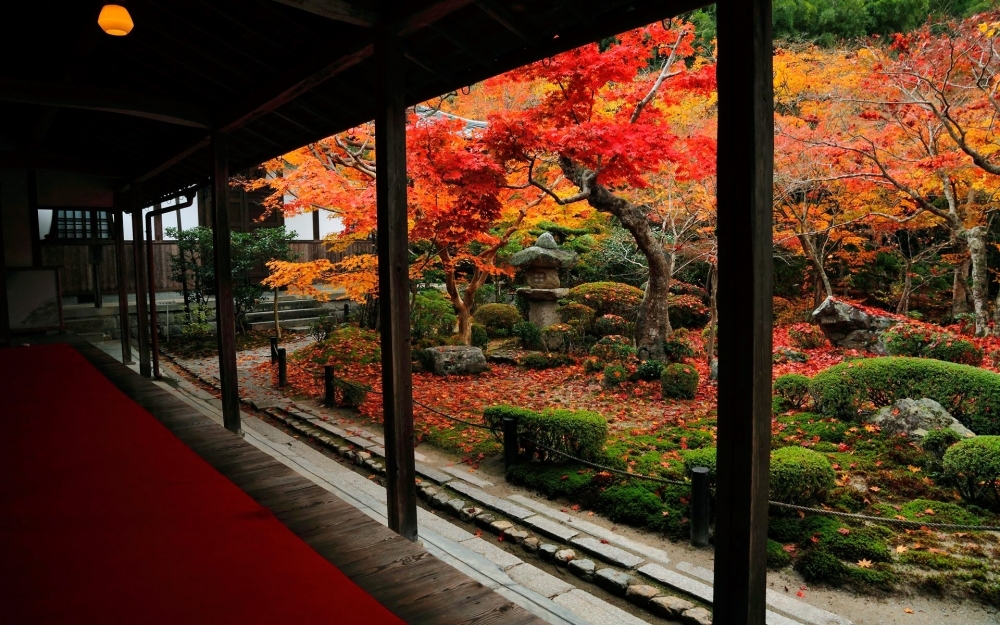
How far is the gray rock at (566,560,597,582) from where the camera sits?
458 cm

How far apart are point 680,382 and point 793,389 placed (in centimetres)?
174

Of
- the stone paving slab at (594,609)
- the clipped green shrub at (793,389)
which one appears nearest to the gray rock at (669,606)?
the stone paving slab at (594,609)

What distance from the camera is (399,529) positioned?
390 cm

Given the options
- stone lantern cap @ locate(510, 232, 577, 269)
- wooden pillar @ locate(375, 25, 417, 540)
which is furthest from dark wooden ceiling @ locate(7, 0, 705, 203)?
stone lantern cap @ locate(510, 232, 577, 269)

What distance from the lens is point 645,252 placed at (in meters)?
10.7

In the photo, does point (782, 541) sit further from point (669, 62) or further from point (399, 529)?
point (669, 62)

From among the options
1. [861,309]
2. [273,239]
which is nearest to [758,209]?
[861,309]

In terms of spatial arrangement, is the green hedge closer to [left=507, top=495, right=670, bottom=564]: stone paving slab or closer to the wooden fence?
[left=507, top=495, right=670, bottom=564]: stone paving slab

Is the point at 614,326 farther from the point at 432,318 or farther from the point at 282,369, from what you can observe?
the point at 282,369

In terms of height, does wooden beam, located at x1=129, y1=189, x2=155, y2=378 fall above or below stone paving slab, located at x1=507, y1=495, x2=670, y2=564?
above

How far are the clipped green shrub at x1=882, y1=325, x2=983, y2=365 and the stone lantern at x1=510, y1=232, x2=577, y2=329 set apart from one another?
674 centimetres

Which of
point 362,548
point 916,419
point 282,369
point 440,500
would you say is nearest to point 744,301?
point 362,548

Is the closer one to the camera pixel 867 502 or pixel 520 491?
pixel 867 502

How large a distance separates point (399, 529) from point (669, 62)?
7987 mm
